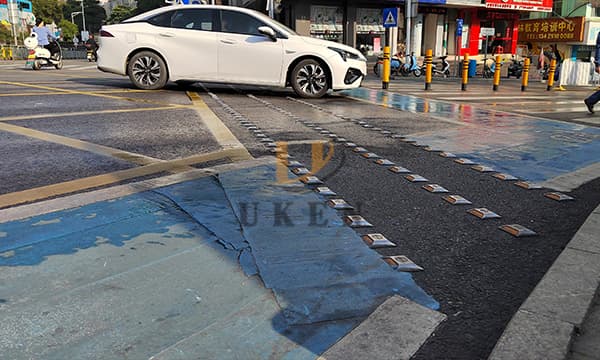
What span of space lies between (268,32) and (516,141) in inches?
213

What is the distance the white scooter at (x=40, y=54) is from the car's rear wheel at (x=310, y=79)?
466 inches

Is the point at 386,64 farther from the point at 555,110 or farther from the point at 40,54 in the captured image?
the point at 40,54

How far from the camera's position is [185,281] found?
249 centimetres

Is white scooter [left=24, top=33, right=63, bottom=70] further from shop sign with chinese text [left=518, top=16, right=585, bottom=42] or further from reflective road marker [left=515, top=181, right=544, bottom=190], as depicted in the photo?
shop sign with chinese text [left=518, top=16, right=585, bottom=42]

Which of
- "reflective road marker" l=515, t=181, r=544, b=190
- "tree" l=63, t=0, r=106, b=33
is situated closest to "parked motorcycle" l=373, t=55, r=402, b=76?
"reflective road marker" l=515, t=181, r=544, b=190

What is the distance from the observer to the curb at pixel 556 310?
199 cm

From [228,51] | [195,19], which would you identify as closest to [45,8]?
[195,19]

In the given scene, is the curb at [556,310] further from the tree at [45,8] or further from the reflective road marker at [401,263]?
the tree at [45,8]

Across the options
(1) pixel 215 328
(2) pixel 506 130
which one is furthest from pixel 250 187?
(2) pixel 506 130

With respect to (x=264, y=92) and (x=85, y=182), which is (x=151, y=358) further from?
(x=264, y=92)

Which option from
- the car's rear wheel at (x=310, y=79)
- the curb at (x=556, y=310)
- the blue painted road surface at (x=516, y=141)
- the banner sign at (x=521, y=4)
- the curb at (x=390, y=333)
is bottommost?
the curb at (x=390, y=333)

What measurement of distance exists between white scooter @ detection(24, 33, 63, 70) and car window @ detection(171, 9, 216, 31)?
32.8 feet

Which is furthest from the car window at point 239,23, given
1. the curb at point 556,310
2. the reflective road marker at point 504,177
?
the curb at point 556,310

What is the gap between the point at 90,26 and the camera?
347 ft
